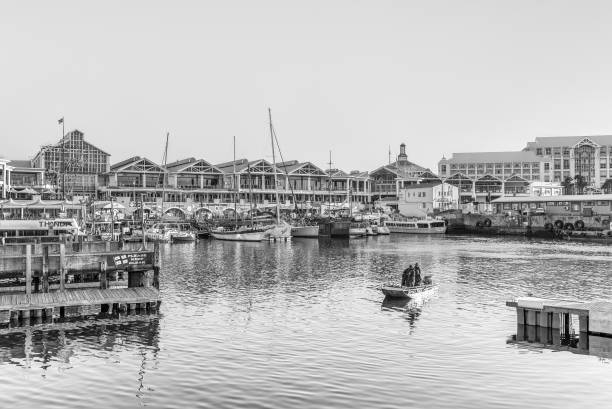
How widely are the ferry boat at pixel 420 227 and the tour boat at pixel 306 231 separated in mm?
30743

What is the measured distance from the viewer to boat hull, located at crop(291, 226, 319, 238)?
11856 cm

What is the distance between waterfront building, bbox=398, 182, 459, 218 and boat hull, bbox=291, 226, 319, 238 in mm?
55084

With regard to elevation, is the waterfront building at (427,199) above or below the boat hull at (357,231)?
above

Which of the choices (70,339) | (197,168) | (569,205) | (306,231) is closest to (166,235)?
(306,231)

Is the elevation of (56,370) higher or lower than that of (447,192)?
lower

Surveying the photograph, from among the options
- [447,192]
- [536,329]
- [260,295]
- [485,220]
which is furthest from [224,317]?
[447,192]

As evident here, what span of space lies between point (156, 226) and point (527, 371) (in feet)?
322

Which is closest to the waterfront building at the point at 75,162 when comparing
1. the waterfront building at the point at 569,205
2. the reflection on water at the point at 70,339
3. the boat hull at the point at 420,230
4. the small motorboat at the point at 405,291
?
the boat hull at the point at 420,230

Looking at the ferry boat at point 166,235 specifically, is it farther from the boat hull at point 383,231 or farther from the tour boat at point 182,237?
the boat hull at point 383,231

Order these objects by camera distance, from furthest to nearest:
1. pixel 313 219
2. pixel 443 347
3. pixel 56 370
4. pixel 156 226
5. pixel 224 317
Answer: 1. pixel 313 219
2. pixel 156 226
3. pixel 224 317
4. pixel 443 347
5. pixel 56 370

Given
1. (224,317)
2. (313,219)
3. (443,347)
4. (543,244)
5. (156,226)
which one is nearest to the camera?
(443,347)

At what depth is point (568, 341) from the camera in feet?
103

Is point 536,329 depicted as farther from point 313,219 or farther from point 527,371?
point 313,219

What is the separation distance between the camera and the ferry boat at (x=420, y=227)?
141250mm
